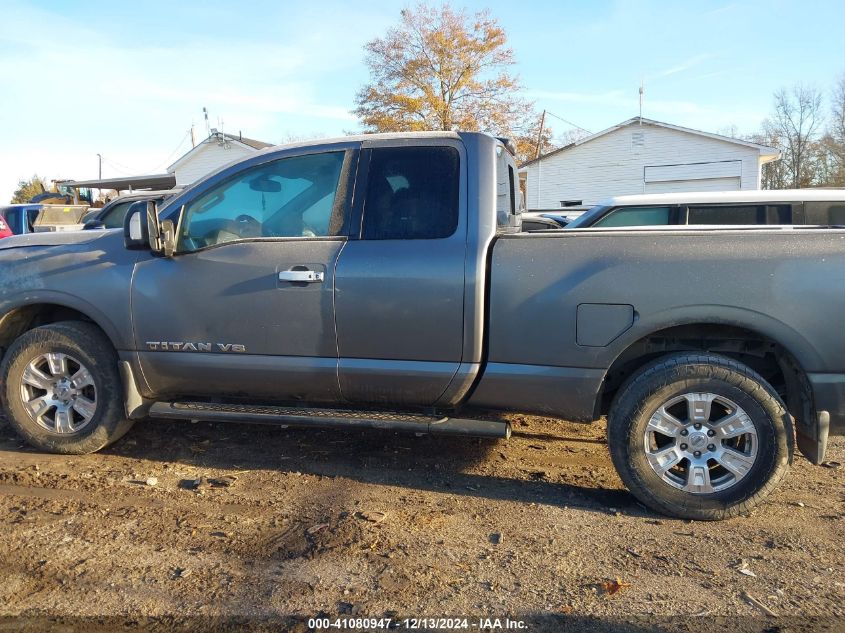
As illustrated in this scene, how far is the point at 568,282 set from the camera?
3461 millimetres

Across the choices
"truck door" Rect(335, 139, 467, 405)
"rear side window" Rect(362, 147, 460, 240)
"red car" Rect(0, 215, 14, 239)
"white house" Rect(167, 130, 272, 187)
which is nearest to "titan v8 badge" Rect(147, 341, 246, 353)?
"truck door" Rect(335, 139, 467, 405)

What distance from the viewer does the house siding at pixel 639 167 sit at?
22.6 meters

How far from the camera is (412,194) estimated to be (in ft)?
12.6

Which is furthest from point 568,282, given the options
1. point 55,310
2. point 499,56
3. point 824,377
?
point 499,56

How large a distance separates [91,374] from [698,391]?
12.1ft

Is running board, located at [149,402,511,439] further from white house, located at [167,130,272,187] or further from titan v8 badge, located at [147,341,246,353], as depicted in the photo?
white house, located at [167,130,272,187]

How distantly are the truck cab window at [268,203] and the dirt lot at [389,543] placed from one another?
1.52 meters

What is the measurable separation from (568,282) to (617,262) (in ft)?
0.91

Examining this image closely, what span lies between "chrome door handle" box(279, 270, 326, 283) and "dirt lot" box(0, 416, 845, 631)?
4.09 feet

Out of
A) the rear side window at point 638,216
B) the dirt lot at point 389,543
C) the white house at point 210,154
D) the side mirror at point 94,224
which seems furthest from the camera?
the white house at point 210,154

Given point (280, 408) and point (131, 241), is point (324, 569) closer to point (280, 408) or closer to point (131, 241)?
point (280, 408)

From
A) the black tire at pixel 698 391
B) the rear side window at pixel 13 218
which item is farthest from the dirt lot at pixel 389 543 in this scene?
the rear side window at pixel 13 218

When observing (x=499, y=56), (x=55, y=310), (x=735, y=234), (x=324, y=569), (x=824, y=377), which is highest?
(x=499, y=56)

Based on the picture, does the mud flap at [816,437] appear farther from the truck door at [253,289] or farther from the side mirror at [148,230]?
the side mirror at [148,230]
